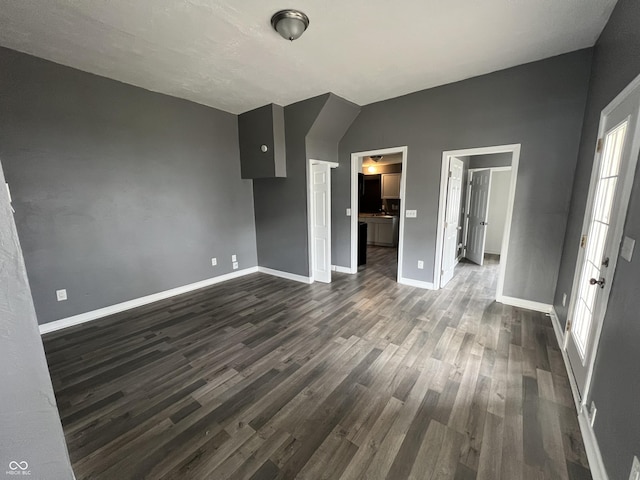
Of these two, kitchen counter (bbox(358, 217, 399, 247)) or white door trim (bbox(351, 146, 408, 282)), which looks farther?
kitchen counter (bbox(358, 217, 399, 247))

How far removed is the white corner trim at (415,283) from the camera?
12.7 feet

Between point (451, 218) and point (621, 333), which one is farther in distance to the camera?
point (451, 218)

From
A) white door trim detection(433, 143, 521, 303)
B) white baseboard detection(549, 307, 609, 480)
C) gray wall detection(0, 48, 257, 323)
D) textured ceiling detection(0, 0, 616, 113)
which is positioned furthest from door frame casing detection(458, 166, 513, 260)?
gray wall detection(0, 48, 257, 323)

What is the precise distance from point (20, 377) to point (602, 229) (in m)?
3.25

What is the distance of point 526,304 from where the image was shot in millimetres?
3172

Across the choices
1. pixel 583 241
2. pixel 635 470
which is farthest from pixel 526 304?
pixel 635 470

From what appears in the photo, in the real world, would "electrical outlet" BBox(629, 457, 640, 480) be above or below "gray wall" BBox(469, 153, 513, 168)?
below

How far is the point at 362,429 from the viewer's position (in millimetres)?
1604

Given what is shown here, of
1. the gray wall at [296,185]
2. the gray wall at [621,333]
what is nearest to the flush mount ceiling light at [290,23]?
the gray wall at [296,185]

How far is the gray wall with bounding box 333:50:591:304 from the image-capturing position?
2705 millimetres

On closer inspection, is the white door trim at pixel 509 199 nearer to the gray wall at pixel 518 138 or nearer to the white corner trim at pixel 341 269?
the gray wall at pixel 518 138

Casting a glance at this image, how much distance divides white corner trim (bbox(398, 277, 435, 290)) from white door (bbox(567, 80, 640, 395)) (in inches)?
67.2

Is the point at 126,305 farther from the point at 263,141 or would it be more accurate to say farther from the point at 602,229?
the point at 602,229
